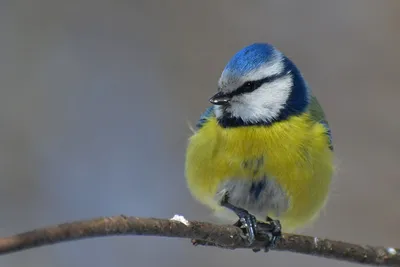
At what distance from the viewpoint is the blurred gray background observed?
198 centimetres

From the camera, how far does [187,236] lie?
2.84ft

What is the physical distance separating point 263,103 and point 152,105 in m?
1.01

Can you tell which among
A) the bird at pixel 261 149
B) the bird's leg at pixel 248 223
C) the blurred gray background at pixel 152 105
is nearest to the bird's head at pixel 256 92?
the bird at pixel 261 149

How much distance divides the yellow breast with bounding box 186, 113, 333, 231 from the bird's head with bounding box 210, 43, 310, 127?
2 cm

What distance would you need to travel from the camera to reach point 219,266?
79.0 inches

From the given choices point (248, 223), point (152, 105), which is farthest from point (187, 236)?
point (152, 105)

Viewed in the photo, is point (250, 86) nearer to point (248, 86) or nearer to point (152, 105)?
point (248, 86)

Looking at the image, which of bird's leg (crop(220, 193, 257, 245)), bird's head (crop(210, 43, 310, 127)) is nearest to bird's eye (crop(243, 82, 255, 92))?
bird's head (crop(210, 43, 310, 127))

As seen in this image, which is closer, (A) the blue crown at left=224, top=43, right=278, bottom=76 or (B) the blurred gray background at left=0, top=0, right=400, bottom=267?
(A) the blue crown at left=224, top=43, right=278, bottom=76

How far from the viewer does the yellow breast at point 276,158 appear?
1.17m

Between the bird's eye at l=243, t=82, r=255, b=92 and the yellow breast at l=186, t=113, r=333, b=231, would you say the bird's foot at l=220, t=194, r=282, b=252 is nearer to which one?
the yellow breast at l=186, t=113, r=333, b=231

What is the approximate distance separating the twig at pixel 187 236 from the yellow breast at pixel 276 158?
126mm

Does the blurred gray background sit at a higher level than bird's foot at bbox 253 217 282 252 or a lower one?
higher

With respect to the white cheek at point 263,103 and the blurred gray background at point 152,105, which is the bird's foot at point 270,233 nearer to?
the white cheek at point 263,103
